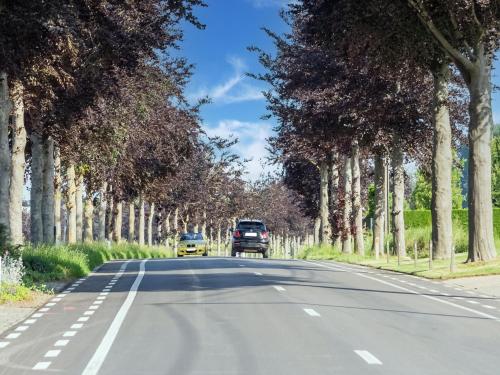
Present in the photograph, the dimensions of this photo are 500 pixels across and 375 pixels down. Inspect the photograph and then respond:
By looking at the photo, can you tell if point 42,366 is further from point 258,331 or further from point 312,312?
point 312,312

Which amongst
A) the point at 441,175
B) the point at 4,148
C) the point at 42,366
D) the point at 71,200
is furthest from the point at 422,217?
the point at 42,366

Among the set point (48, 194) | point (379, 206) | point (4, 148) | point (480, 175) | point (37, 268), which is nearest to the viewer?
point (4, 148)

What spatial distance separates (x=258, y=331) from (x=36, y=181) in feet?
65.3

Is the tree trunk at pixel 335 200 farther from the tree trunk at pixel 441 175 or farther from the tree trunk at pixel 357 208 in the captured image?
the tree trunk at pixel 441 175

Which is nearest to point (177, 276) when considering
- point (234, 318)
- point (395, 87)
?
point (234, 318)

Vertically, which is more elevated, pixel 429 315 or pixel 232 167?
pixel 232 167

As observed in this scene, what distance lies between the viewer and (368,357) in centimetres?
1090

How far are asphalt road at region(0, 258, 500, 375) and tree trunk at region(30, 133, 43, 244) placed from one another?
9.29 m

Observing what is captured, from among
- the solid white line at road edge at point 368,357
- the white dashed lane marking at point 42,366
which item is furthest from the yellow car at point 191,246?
the white dashed lane marking at point 42,366

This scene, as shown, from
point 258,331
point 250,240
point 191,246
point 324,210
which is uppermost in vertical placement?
point 324,210

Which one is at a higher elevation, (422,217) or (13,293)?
(422,217)

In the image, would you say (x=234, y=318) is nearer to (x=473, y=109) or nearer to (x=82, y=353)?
(x=82, y=353)

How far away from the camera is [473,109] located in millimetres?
28453

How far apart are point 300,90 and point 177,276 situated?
18.0 meters
